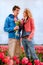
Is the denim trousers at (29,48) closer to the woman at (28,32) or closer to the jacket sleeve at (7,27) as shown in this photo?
the woman at (28,32)

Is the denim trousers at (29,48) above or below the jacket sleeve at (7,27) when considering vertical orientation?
below

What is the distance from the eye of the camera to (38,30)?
1.58m

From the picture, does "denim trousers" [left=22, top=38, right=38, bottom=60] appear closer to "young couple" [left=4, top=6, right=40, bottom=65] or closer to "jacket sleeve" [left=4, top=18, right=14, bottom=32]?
"young couple" [left=4, top=6, right=40, bottom=65]

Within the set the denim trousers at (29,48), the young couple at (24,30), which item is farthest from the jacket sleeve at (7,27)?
the denim trousers at (29,48)

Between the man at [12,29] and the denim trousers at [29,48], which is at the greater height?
the man at [12,29]

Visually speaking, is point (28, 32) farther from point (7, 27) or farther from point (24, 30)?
point (7, 27)

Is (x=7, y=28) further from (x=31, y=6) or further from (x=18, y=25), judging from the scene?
(x=31, y=6)

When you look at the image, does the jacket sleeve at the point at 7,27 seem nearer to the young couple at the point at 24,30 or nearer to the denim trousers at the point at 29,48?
the young couple at the point at 24,30

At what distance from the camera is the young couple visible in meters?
1.35

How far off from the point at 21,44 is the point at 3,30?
0.19 m

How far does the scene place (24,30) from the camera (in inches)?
53.5

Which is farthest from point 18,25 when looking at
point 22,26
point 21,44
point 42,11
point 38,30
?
point 42,11

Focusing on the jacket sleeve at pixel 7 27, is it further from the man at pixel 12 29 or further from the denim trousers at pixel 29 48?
the denim trousers at pixel 29 48

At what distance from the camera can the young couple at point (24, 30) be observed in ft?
4.43
